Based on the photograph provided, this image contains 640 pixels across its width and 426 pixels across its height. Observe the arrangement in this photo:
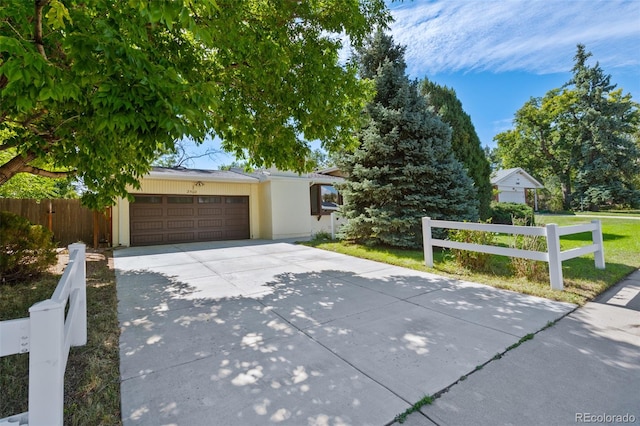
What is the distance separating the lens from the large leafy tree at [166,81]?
2.26 m

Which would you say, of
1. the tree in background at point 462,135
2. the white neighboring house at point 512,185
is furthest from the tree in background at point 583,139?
the tree in background at point 462,135

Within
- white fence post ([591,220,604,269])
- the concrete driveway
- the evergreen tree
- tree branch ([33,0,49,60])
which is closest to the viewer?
the concrete driveway

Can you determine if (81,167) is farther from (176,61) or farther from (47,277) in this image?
(47,277)

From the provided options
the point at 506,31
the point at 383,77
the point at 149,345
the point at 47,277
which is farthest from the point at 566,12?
the point at 47,277

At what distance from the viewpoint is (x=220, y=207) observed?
41.7 ft

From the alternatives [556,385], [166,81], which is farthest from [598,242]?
[166,81]

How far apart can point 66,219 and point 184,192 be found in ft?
13.0

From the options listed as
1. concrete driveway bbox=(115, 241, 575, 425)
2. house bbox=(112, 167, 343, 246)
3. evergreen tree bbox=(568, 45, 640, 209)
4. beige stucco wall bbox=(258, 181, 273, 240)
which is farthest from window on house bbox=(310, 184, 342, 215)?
evergreen tree bbox=(568, 45, 640, 209)

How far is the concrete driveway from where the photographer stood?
2055 mm

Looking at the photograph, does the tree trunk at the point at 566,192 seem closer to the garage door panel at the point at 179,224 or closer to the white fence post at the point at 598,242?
the white fence post at the point at 598,242

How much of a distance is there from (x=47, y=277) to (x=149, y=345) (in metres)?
4.49

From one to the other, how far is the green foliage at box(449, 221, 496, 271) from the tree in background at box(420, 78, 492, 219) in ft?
15.3

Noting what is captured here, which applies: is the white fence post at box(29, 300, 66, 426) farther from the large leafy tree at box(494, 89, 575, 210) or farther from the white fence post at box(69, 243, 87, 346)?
the large leafy tree at box(494, 89, 575, 210)

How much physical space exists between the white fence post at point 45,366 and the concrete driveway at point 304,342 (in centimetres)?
65
